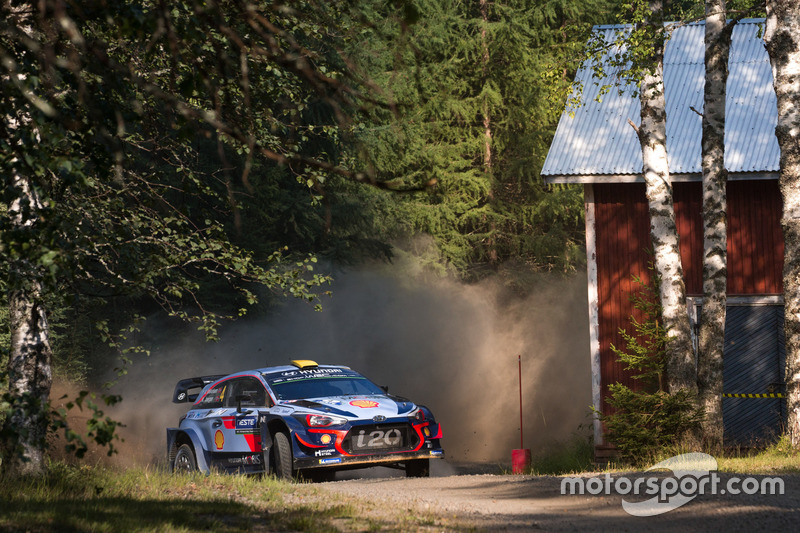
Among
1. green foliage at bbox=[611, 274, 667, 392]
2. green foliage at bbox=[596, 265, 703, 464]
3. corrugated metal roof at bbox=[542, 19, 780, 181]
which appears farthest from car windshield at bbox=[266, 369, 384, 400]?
corrugated metal roof at bbox=[542, 19, 780, 181]

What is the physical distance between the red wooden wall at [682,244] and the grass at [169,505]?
930cm

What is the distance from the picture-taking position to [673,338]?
15195 mm

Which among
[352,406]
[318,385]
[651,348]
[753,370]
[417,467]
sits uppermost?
[651,348]

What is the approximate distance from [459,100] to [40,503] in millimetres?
32379

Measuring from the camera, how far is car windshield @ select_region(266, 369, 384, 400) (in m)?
13.8

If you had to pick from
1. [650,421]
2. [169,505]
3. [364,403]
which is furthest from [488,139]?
[169,505]

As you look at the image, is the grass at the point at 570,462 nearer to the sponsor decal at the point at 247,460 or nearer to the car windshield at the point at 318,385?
the car windshield at the point at 318,385

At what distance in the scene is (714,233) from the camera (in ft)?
49.9

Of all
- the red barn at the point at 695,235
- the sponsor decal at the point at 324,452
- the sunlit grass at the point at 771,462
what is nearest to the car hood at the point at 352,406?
the sponsor decal at the point at 324,452

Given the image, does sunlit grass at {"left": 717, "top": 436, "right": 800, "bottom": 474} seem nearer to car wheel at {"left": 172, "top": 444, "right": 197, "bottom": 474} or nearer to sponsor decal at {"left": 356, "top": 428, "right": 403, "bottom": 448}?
sponsor decal at {"left": 356, "top": 428, "right": 403, "bottom": 448}

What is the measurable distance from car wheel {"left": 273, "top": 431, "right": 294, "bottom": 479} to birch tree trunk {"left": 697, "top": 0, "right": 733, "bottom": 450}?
682 centimetres

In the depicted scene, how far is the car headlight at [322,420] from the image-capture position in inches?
498

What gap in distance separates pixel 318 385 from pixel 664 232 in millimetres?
6000

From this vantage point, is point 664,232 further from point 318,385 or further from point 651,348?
point 318,385
